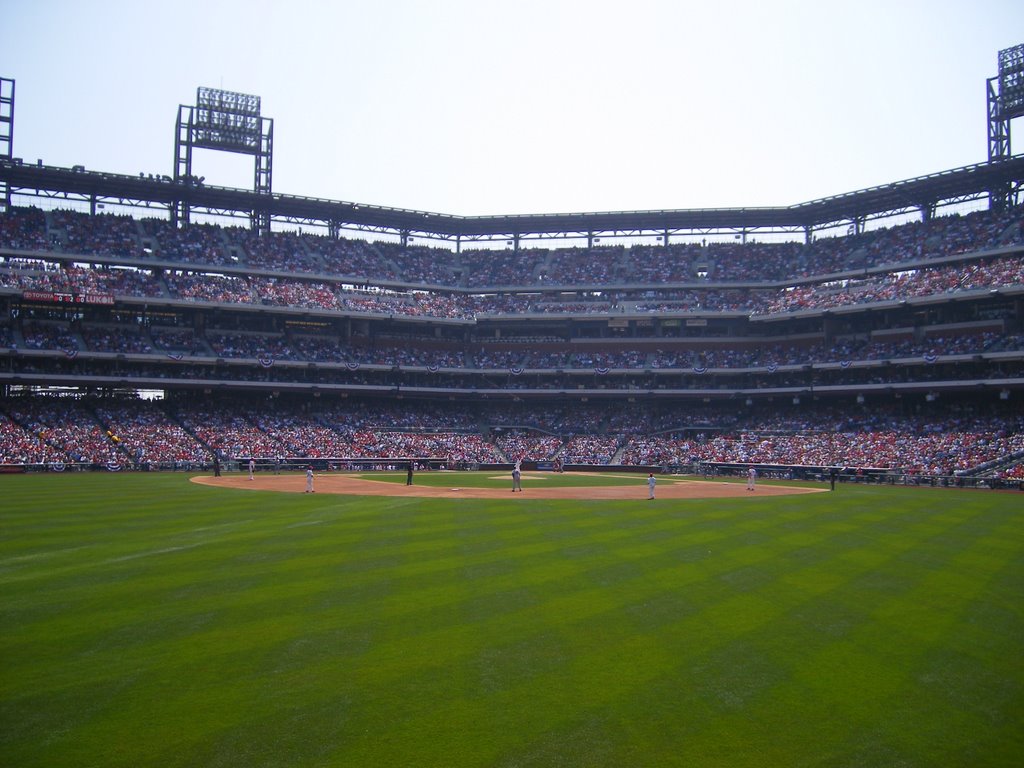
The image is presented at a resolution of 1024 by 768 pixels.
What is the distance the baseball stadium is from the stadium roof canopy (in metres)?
0.40

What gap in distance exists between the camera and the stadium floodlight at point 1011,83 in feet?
201

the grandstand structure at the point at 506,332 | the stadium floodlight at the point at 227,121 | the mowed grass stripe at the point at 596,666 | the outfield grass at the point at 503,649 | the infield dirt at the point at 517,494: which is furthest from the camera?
the stadium floodlight at the point at 227,121

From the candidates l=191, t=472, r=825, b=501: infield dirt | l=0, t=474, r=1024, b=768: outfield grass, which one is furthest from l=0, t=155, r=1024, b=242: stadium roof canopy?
l=0, t=474, r=1024, b=768: outfield grass

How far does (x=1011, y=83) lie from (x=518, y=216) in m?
43.0

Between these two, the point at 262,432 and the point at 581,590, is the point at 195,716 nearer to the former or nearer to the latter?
the point at 581,590

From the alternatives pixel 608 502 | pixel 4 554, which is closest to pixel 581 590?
pixel 4 554

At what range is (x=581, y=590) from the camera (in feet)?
46.4

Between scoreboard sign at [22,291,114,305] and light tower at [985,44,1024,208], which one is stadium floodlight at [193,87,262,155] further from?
light tower at [985,44,1024,208]

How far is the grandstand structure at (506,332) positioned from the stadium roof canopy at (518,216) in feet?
0.84

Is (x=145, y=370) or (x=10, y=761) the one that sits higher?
(x=145, y=370)

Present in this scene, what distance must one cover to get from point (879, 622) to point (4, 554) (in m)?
17.5

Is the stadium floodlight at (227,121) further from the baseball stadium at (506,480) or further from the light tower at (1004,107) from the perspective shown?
the light tower at (1004,107)

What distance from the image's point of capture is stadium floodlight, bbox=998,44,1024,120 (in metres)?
61.2

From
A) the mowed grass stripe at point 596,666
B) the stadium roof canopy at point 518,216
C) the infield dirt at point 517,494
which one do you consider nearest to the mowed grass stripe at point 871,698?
the mowed grass stripe at point 596,666
